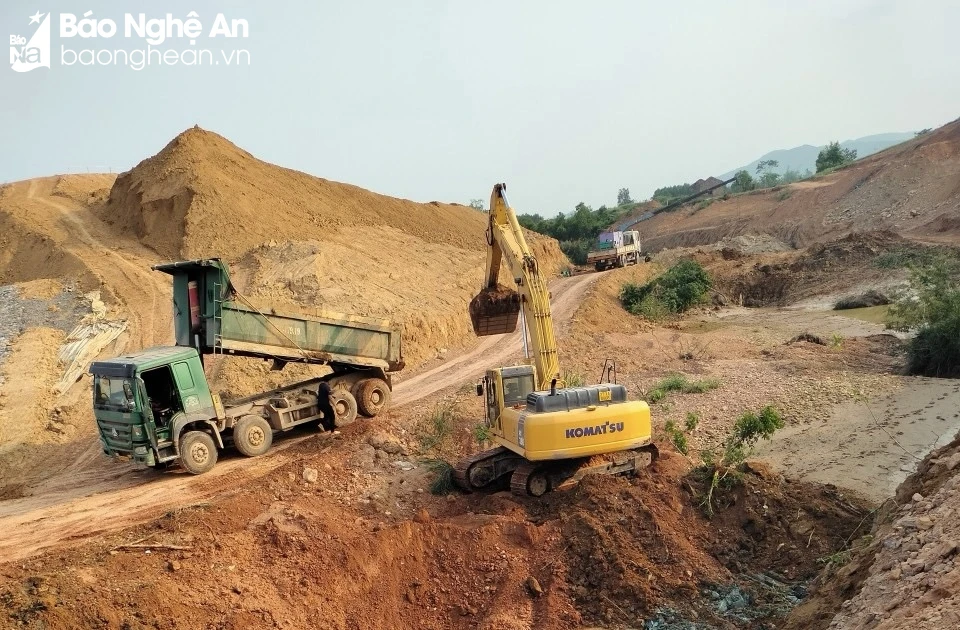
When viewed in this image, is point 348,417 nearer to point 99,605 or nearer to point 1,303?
point 99,605

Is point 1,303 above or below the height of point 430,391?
above

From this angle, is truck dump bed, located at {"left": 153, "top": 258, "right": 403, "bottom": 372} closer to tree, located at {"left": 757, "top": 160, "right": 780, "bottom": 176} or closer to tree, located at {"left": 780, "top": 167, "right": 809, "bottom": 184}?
tree, located at {"left": 780, "top": 167, "right": 809, "bottom": 184}

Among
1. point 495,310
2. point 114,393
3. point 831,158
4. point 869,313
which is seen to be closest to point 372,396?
point 495,310

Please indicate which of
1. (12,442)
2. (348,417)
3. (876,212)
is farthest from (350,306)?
(876,212)

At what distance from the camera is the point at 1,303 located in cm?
2195

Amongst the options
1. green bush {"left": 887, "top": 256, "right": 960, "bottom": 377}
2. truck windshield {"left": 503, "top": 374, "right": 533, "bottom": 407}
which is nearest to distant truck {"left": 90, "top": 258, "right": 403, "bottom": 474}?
truck windshield {"left": 503, "top": 374, "right": 533, "bottom": 407}

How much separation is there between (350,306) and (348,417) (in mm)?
7033

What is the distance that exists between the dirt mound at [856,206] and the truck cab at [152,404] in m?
35.8

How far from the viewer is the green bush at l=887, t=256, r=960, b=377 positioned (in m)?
17.3

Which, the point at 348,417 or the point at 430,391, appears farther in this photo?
the point at 430,391

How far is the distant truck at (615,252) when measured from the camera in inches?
1444

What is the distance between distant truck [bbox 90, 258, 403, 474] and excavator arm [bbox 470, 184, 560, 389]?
400 centimetres

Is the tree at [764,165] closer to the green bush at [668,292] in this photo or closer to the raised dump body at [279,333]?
the green bush at [668,292]

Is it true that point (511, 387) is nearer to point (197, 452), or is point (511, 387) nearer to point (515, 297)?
point (515, 297)
